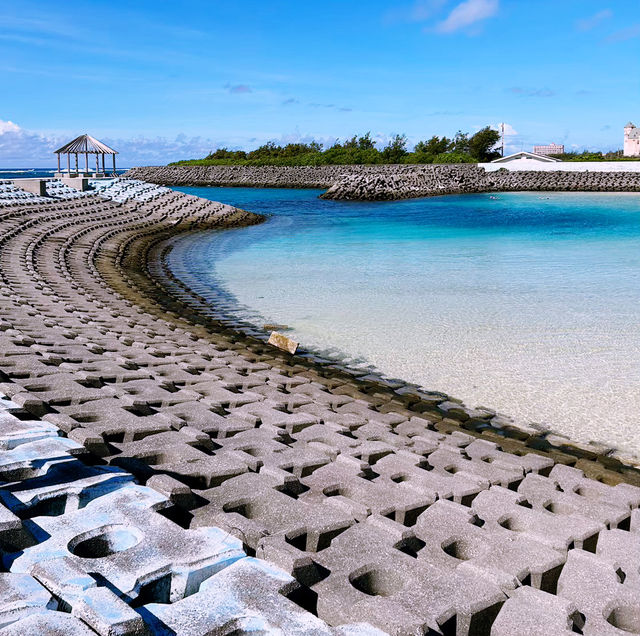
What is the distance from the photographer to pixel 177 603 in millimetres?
2146

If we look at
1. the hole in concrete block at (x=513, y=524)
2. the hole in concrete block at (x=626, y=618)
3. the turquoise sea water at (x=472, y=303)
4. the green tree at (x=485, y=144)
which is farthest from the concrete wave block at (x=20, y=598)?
the green tree at (x=485, y=144)

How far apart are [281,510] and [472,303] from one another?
11.0m

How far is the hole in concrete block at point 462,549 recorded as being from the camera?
3.15 metres

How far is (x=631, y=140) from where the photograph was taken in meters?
112

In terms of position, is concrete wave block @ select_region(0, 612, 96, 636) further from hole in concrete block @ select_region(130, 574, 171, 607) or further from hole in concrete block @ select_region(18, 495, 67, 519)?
hole in concrete block @ select_region(18, 495, 67, 519)

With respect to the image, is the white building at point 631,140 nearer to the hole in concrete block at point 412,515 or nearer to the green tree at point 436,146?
the green tree at point 436,146

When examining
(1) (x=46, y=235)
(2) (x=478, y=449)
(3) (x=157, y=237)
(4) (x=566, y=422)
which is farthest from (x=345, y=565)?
(3) (x=157, y=237)

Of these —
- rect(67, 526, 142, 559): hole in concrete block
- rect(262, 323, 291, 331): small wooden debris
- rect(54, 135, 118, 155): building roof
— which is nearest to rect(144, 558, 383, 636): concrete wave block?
rect(67, 526, 142, 559): hole in concrete block

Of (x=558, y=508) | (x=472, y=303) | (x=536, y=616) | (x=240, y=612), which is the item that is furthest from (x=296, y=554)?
(x=472, y=303)

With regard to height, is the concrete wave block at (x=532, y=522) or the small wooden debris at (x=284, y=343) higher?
the concrete wave block at (x=532, y=522)

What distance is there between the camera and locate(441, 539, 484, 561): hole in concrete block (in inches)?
124

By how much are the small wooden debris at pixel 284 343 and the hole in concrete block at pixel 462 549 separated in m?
6.40

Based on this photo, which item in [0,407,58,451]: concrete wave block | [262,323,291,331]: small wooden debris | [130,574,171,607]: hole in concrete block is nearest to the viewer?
[130,574,171,607]: hole in concrete block

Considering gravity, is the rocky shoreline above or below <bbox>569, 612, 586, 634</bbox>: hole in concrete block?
above
